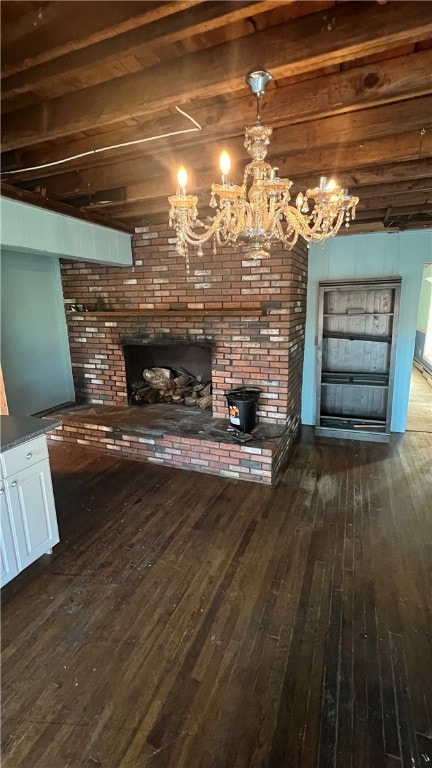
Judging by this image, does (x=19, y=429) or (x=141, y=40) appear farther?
(x=19, y=429)

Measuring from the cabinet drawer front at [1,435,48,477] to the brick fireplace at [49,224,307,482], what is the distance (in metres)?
1.52

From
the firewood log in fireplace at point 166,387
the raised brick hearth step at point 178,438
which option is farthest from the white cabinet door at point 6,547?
the firewood log in fireplace at point 166,387

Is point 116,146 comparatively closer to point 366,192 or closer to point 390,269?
point 366,192

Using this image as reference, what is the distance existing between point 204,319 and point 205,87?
242cm

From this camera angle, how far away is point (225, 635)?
1.77 metres

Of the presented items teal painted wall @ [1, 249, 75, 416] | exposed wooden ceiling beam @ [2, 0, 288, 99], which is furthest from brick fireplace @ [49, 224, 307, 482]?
exposed wooden ceiling beam @ [2, 0, 288, 99]

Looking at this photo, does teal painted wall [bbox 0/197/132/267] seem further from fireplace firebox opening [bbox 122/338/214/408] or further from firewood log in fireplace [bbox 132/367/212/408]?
firewood log in fireplace [bbox 132/367/212/408]

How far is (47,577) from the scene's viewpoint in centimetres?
216

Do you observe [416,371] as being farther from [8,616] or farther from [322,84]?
[8,616]

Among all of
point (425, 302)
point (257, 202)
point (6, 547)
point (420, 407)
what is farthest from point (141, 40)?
point (425, 302)

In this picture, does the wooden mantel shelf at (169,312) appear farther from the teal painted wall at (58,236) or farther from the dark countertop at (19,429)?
the dark countertop at (19,429)

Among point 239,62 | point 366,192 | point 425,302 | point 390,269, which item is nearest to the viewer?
point 239,62

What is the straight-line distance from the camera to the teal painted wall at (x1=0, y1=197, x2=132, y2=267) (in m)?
2.62

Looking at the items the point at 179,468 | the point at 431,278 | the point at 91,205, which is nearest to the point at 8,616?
the point at 179,468
